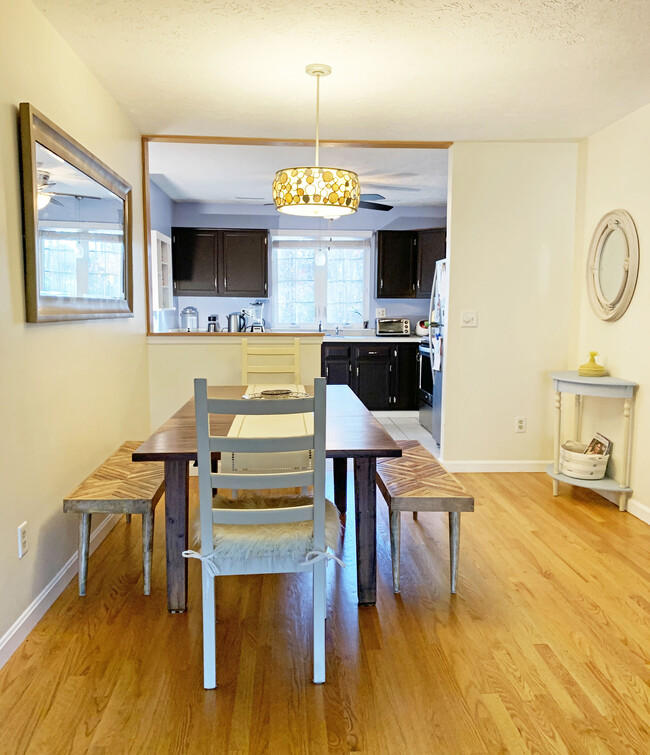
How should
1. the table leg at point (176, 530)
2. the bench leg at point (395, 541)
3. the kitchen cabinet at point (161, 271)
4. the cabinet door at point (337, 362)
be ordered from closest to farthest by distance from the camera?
the table leg at point (176, 530), the bench leg at point (395, 541), the kitchen cabinet at point (161, 271), the cabinet door at point (337, 362)

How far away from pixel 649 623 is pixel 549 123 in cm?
294

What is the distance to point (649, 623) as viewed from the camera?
7.97 ft

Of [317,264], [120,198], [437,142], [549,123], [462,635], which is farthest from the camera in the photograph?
[317,264]

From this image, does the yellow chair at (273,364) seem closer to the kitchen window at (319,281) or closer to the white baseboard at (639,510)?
the white baseboard at (639,510)

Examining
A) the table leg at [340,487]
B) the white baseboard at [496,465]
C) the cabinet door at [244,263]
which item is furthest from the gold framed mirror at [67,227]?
the cabinet door at [244,263]

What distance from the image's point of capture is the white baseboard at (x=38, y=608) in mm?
2145

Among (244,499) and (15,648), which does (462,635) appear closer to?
(244,499)

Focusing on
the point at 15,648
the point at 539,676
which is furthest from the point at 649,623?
the point at 15,648

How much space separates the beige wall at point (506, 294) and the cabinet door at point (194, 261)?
3.46 metres

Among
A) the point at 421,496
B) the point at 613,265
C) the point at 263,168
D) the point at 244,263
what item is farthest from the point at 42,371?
the point at 244,263

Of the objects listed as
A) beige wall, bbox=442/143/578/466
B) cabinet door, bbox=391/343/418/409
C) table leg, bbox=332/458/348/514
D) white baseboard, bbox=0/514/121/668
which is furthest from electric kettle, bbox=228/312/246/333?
white baseboard, bbox=0/514/121/668

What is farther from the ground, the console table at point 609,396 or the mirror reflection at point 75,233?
the mirror reflection at point 75,233

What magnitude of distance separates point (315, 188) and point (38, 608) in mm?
2068

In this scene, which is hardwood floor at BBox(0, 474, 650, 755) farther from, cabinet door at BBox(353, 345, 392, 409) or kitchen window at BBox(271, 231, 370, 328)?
kitchen window at BBox(271, 231, 370, 328)
